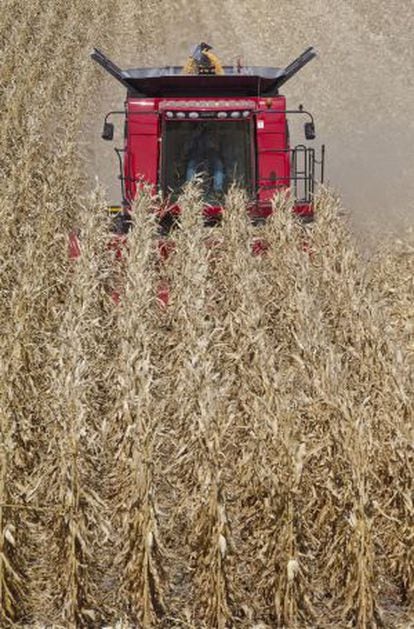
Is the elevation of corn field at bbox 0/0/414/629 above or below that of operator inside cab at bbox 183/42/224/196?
Result: below

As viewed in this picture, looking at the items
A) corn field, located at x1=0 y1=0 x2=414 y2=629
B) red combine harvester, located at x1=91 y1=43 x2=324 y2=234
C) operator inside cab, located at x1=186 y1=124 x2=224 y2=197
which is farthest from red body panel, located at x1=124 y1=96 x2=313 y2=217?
corn field, located at x1=0 y1=0 x2=414 y2=629

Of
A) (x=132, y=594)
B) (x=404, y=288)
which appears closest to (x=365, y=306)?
(x=404, y=288)

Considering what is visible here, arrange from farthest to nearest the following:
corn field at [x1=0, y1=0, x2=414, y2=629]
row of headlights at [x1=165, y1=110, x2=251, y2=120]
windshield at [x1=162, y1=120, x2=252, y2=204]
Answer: windshield at [x1=162, y1=120, x2=252, y2=204]
row of headlights at [x1=165, y1=110, x2=251, y2=120]
corn field at [x1=0, y1=0, x2=414, y2=629]

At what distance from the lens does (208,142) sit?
38.1 ft

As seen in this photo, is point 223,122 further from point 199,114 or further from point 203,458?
point 203,458

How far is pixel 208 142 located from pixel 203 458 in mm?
6260

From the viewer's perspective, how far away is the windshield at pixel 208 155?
457 inches

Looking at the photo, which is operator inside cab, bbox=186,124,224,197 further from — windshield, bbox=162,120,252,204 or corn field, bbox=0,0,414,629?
corn field, bbox=0,0,414,629

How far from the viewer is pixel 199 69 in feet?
43.5

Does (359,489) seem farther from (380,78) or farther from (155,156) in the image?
(380,78)

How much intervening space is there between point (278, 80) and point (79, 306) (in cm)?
520

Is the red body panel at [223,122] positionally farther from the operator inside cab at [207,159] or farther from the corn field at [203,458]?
the corn field at [203,458]

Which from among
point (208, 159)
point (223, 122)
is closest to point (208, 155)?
point (208, 159)

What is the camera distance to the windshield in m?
11.6
